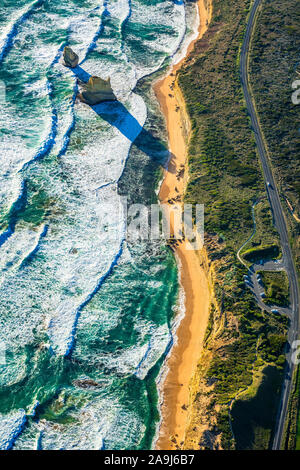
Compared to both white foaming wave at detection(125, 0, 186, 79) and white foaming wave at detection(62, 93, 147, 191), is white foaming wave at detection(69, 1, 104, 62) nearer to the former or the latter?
white foaming wave at detection(125, 0, 186, 79)

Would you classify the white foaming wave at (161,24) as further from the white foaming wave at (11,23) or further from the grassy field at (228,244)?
the white foaming wave at (11,23)

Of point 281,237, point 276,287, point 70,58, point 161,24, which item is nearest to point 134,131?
point 70,58

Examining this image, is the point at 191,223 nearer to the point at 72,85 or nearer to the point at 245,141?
the point at 245,141

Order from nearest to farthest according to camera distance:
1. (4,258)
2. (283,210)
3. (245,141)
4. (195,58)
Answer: (4,258)
(283,210)
(245,141)
(195,58)

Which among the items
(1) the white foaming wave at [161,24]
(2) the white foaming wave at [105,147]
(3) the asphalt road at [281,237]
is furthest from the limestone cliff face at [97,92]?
(3) the asphalt road at [281,237]

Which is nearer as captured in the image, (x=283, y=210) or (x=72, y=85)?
(x=283, y=210)
